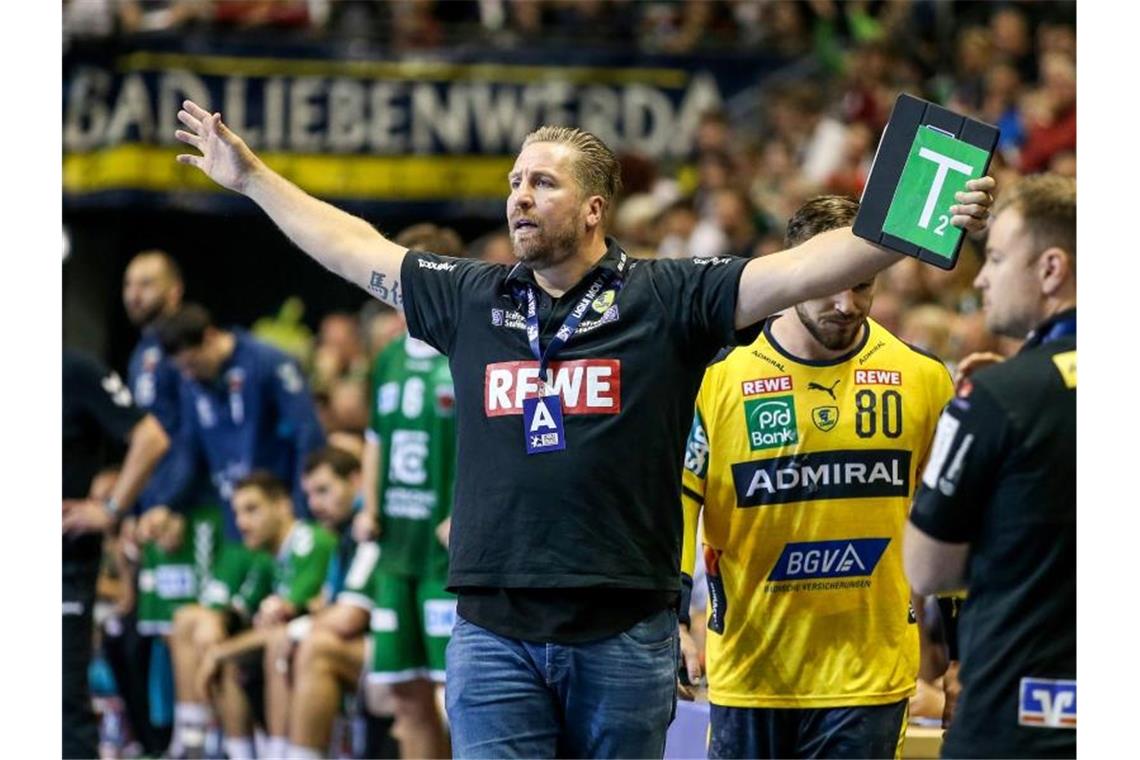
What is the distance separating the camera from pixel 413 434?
876 centimetres

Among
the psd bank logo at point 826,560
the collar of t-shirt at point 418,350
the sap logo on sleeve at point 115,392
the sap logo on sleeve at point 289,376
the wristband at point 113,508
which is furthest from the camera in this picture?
the sap logo on sleeve at point 289,376

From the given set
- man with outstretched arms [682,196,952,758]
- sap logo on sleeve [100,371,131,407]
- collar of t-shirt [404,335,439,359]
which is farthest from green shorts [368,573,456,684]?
man with outstretched arms [682,196,952,758]

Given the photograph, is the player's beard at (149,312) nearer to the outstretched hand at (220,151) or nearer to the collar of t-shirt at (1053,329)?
the outstretched hand at (220,151)

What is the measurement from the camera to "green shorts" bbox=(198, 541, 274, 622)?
10531 mm

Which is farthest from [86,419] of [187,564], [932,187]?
[932,187]

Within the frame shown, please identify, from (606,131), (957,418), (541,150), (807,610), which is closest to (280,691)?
(807,610)

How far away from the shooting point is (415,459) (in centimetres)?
875

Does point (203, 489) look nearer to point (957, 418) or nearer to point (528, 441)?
point (528, 441)

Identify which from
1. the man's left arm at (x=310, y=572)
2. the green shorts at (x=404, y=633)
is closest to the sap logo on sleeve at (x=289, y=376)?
the man's left arm at (x=310, y=572)

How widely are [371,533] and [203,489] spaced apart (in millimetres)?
2505

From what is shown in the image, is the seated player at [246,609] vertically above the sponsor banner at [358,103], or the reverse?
the sponsor banner at [358,103]

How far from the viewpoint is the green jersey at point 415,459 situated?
8680mm

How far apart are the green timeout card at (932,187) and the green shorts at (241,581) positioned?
21.9 feet

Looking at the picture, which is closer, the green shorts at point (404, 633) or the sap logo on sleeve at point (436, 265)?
the sap logo on sleeve at point (436, 265)
